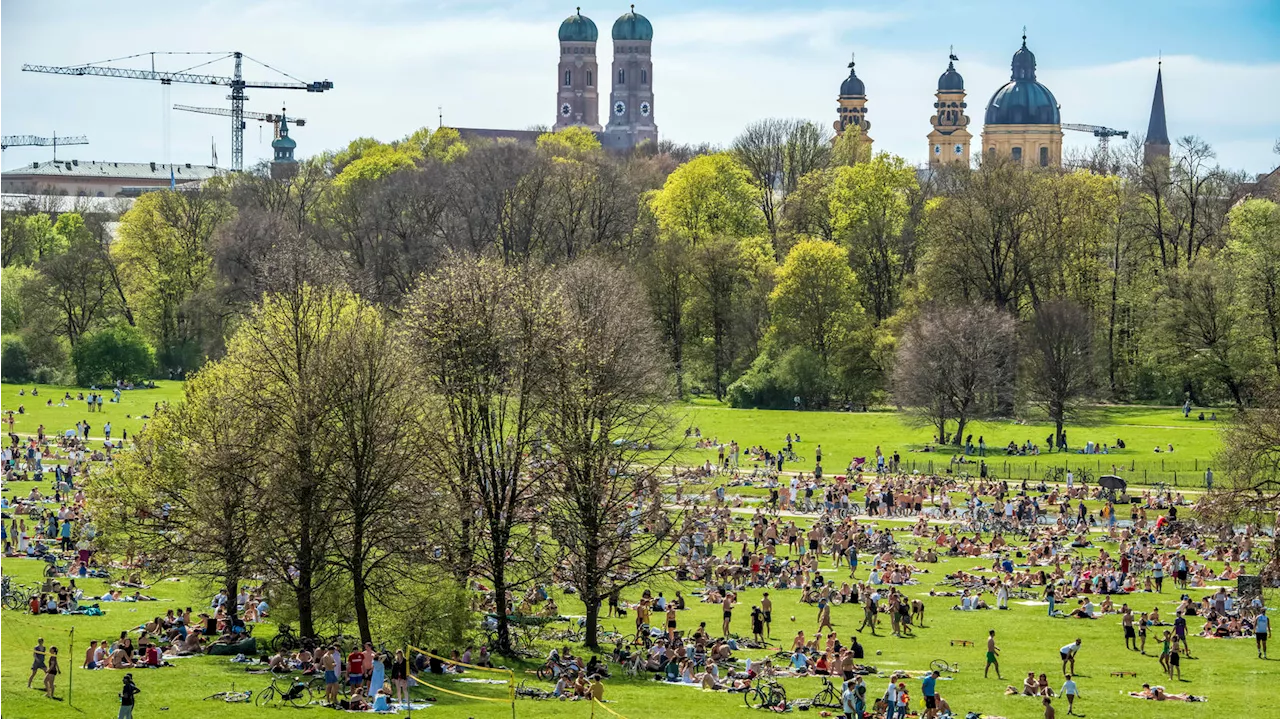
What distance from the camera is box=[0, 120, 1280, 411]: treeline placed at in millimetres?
76938

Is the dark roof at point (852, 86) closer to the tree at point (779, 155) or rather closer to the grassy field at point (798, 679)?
the tree at point (779, 155)

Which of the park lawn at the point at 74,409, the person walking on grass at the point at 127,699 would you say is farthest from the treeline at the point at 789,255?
the person walking on grass at the point at 127,699

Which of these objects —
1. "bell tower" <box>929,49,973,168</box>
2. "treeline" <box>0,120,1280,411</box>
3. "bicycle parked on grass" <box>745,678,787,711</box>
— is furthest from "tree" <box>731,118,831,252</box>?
"bell tower" <box>929,49,973,168</box>

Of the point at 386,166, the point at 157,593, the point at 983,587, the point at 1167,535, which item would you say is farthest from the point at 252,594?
the point at 386,166

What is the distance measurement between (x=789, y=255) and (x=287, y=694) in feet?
188

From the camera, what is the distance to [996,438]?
230ft

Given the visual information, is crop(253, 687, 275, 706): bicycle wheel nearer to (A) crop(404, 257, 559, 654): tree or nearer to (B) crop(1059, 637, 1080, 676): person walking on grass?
(A) crop(404, 257, 559, 654): tree

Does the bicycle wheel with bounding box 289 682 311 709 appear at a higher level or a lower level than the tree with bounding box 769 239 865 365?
lower

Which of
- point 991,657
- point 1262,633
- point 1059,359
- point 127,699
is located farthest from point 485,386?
point 1059,359

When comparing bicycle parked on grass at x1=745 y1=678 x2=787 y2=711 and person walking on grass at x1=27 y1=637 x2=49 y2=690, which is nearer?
person walking on grass at x1=27 y1=637 x2=49 y2=690

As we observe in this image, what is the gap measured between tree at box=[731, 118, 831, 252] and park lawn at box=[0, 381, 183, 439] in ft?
112

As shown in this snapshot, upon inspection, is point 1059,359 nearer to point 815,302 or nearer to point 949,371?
point 949,371

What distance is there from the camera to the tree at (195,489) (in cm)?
→ 3394

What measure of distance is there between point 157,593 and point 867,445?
115 feet
